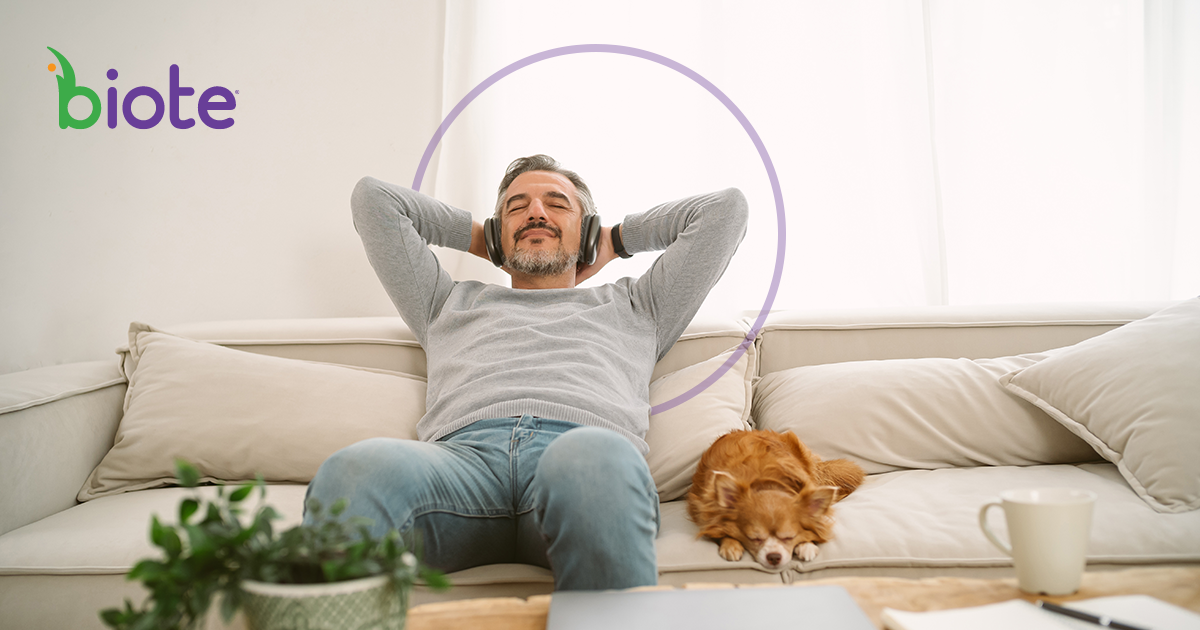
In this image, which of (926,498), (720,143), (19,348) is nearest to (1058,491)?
(926,498)

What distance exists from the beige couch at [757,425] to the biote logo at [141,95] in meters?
0.88

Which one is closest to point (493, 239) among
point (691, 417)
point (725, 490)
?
point (691, 417)

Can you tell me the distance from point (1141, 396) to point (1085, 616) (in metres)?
1.05

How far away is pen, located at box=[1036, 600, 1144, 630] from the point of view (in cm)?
58

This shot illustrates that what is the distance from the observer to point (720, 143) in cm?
236

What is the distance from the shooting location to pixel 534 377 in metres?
1.49

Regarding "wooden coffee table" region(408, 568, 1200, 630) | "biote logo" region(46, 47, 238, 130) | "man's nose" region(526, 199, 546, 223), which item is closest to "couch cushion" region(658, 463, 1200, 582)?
"wooden coffee table" region(408, 568, 1200, 630)

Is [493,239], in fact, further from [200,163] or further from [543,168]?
[200,163]

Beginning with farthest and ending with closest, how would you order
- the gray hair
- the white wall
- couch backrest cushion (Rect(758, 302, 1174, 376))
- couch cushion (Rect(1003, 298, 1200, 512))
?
1. the white wall
2. the gray hair
3. couch backrest cushion (Rect(758, 302, 1174, 376))
4. couch cushion (Rect(1003, 298, 1200, 512))

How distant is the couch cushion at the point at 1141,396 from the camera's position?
1.29 metres

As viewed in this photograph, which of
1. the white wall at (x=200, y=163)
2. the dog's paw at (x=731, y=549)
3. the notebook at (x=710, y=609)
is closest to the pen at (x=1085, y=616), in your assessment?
the notebook at (x=710, y=609)

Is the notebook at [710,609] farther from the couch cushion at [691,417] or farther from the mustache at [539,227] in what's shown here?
the mustache at [539,227]

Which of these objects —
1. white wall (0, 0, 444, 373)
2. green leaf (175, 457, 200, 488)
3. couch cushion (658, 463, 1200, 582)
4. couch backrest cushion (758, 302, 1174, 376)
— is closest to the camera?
green leaf (175, 457, 200, 488)

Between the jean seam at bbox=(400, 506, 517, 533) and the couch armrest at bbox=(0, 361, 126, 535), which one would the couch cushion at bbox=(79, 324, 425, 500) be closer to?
the couch armrest at bbox=(0, 361, 126, 535)
